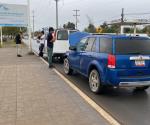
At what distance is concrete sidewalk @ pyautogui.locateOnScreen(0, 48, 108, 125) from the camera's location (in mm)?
Result: 6547

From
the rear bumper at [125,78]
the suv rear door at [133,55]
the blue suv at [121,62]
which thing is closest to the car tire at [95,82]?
the blue suv at [121,62]

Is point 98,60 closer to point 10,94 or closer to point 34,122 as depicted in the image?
point 10,94

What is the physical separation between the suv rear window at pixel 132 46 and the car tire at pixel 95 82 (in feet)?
3.38

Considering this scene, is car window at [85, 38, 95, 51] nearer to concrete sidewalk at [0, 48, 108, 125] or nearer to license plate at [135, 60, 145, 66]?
concrete sidewalk at [0, 48, 108, 125]

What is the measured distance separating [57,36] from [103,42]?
30.2 ft

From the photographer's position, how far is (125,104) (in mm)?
8148

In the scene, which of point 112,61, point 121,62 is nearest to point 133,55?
point 121,62

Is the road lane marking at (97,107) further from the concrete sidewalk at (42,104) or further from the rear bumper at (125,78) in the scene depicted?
the rear bumper at (125,78)

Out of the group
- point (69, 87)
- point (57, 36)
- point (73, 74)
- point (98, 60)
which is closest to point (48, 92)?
point (69, 87)

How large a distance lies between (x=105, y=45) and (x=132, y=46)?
0.75 metres

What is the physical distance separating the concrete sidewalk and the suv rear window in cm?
173

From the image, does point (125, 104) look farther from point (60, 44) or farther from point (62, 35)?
point (62, 35)

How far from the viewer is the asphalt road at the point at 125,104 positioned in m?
6.88

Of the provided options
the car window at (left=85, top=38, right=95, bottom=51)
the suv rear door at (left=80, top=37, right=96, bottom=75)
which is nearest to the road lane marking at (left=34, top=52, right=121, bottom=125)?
the suv rear door at (left=80, top=37, right=96, bottom=75)
